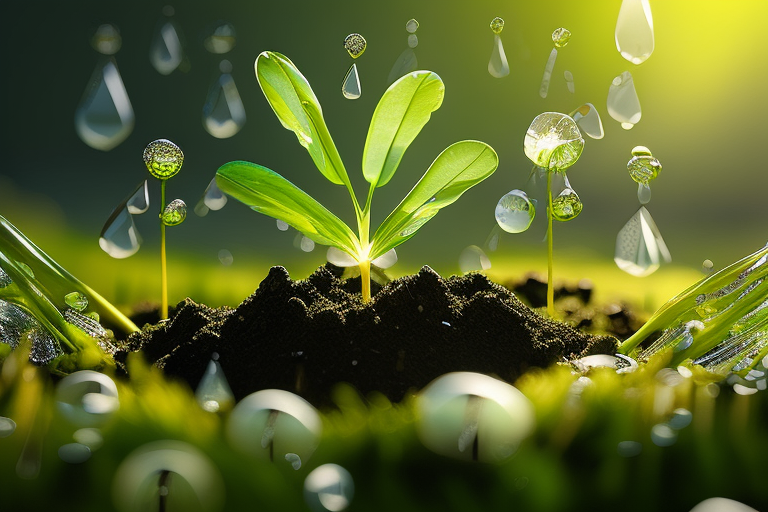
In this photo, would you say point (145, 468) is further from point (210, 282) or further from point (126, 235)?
point (210, 282)

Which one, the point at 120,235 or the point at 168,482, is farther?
the point at 120,235

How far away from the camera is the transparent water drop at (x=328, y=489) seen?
0.37 metres

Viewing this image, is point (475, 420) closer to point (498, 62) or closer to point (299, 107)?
point (299, 107)

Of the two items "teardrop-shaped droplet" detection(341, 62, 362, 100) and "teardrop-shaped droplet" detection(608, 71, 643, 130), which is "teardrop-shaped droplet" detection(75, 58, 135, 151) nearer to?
"teardrop-shaped droplet" detection(341, 62, 362, 100)

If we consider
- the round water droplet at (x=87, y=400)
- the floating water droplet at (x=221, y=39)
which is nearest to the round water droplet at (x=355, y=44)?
the floating water droplet at (x=221, y=39)

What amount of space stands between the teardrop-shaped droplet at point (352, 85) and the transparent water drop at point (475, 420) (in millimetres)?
619

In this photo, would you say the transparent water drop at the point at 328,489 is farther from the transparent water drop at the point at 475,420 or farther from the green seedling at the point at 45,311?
the green seedling at the point at 45,311

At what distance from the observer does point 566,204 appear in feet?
3.00

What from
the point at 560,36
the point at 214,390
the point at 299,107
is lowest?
the point at 214,390

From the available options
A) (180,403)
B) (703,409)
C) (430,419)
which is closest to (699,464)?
(703,409)

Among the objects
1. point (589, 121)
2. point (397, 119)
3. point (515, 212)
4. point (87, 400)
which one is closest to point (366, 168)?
point (397, 119)

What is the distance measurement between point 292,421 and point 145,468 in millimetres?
81

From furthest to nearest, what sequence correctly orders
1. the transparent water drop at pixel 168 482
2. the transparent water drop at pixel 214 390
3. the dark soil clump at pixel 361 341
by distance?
the dark soil clump at pixel 361 341, the transparent water drop at pixel 214 390, the transparent water drop at pixel 168 482

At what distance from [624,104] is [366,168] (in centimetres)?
38
